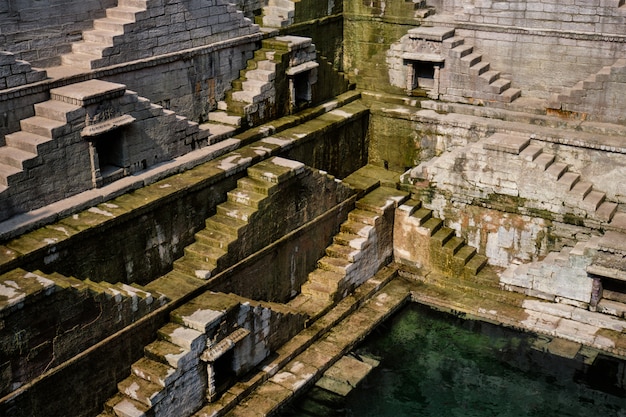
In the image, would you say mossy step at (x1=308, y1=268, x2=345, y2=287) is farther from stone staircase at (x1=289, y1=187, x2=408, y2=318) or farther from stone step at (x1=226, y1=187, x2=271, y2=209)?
stone step at (x1=226, y1=187, x2=271, y2=209)

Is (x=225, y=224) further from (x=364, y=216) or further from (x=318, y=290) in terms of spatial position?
(x=364, y=216)

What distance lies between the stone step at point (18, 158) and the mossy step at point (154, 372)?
3190mm

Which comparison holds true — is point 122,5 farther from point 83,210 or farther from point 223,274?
point 223,274

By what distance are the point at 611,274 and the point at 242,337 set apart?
6645 millimetres

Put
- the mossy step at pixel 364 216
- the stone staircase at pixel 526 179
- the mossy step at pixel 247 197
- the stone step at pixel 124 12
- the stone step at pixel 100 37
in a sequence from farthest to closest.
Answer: the mossy step at pixel 364 216 < the stone staircase at pixel 526 179 < the mossy step at pixel 247 197 < the stone step at pixel 124 12 < the stone step at pixel 100 37

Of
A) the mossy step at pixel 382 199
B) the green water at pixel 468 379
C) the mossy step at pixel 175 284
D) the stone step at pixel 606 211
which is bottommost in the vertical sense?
the green water at pixel 468 379

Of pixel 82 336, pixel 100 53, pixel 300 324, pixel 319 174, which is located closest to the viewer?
pixel 82 336

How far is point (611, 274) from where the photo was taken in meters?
15.4

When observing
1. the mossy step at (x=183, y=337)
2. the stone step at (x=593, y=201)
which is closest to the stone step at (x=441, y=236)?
the stone step at (x=593, y=201)

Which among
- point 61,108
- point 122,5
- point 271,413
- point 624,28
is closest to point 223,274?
point 271,413

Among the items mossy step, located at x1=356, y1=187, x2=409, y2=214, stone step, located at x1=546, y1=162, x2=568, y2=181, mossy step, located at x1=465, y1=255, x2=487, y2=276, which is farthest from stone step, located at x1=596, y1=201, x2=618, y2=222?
mossy step, located at x1=356, y1=187, x2=409, y2=214

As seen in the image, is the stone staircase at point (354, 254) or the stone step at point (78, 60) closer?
the stone step at point (78, 60)

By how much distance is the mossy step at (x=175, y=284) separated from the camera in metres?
13.3

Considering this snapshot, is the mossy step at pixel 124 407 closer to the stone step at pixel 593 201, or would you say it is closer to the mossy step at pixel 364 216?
the mossy step at pixel 364 216
